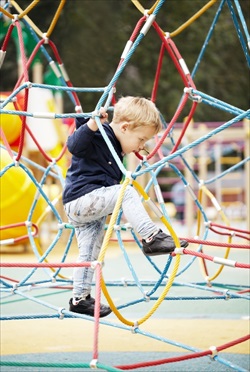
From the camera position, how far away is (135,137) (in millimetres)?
2111

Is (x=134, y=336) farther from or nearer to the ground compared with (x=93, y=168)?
nearer to the ground

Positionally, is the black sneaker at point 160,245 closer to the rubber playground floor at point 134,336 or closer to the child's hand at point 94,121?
the rubber playground floor at point 134,336

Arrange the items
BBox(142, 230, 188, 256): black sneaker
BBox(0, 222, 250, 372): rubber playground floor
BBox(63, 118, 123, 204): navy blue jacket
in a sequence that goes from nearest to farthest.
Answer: BBox(142, 230, 188, 256): black sneaker < BBox(63, 118, 123, 204): navy blue jacket < BBox(0, 222, 250, 372): rubber playground floor

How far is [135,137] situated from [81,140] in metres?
0.15

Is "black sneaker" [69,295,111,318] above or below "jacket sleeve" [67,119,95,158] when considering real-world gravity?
below

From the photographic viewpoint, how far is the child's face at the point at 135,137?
6.86 feet

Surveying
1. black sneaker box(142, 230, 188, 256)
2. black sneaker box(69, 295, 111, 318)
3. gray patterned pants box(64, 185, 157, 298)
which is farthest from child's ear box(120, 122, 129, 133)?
black sneaker box(69, 295, 111, 318)

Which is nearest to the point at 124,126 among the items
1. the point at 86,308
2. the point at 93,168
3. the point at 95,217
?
the point at 93,168

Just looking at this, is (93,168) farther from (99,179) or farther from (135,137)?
(135,137)

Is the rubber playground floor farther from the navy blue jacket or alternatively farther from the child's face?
the child's face

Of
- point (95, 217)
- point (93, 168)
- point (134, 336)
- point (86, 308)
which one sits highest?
point (93, 168)

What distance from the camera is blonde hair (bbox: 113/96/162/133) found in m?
2.06

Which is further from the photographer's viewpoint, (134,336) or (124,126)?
(134,336)

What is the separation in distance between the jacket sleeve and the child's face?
3.7 inches
